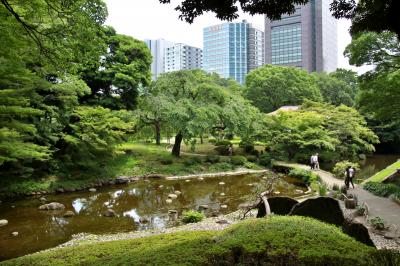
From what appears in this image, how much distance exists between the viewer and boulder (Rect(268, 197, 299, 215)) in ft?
28.2

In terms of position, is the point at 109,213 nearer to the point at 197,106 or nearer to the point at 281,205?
the point at 281,205

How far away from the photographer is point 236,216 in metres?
12.2

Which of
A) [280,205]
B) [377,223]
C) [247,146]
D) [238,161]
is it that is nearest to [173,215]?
[280,205]

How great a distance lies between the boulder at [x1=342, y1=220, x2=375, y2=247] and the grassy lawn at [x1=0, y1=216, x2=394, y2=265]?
47cm

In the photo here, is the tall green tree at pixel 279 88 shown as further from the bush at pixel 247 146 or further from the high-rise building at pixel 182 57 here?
the high-rise building at pixel 182 57

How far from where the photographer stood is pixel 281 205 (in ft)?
28.4

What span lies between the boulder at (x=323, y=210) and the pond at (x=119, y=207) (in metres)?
5.50

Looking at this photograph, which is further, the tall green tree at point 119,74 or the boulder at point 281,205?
the tall green tree at point 119,74

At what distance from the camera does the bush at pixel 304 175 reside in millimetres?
18891

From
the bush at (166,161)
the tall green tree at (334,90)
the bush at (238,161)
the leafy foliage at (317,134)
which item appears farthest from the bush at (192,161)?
the tall green tree at (334,90)

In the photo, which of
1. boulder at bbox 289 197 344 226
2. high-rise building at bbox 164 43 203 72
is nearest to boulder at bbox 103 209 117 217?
boulder at bbox 289 197 344 226

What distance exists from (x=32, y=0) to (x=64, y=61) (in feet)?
4.63

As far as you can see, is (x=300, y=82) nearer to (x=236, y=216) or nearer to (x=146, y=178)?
(x=146, y=178)

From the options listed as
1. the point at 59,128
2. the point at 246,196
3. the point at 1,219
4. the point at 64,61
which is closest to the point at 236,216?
the point at 246,196
